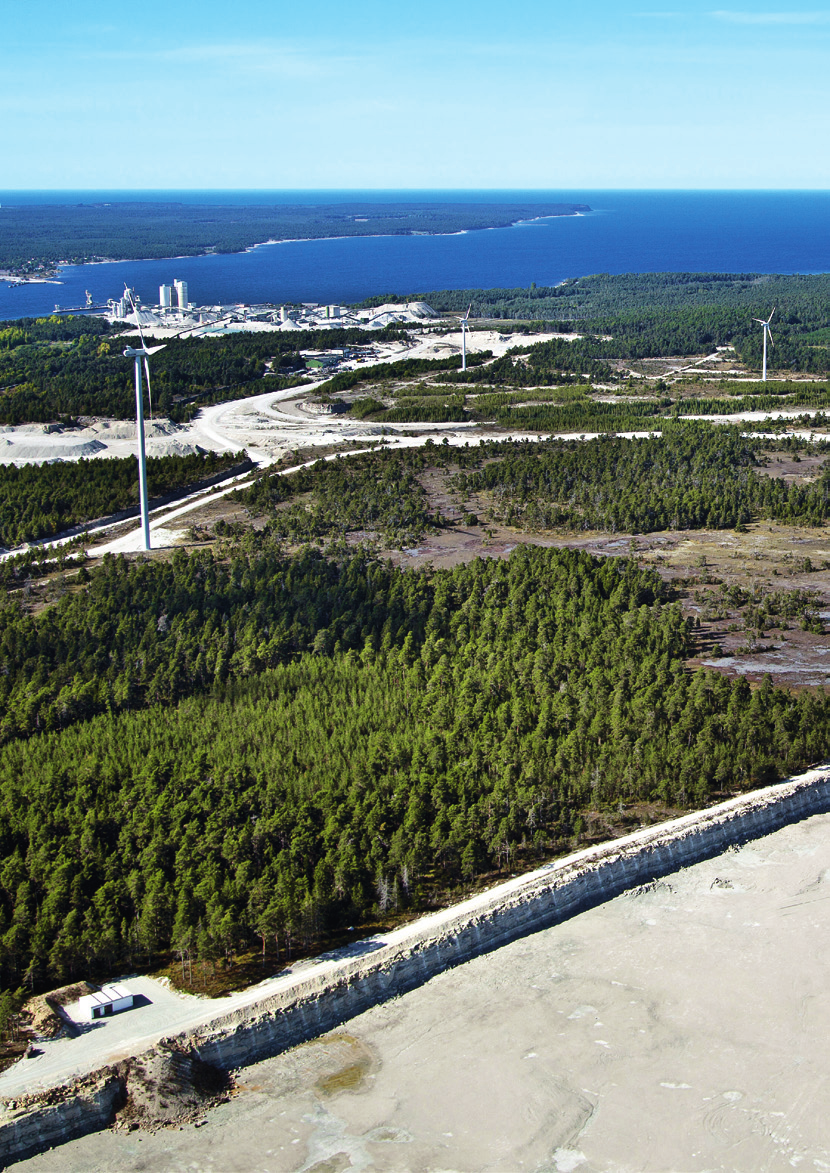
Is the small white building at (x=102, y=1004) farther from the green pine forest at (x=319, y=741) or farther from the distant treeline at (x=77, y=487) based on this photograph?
the distant treeline at (x=77, y=487)

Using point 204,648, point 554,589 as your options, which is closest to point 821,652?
point 554,589

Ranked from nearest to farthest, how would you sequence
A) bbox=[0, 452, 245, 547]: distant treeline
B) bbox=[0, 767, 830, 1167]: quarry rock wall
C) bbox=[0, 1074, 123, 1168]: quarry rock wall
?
bbox=[0, 1074, 123, 1168]: quarry rock wall
bbox=[0, 767, 830, 1167]: quarry rock wall
bbox=[0, 452, 245, 547]: distant treeline

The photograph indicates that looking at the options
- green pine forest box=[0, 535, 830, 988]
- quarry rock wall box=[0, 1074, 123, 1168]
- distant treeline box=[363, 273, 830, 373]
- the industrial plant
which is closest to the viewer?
quarry rock wall box=[0, 1074, 123, 1168]

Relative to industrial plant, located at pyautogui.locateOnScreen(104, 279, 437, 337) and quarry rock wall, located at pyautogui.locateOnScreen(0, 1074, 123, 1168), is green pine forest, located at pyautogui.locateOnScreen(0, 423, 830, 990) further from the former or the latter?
industrial plant, located at pyautogui.locateOnScreen(104, 279, 437, 337)

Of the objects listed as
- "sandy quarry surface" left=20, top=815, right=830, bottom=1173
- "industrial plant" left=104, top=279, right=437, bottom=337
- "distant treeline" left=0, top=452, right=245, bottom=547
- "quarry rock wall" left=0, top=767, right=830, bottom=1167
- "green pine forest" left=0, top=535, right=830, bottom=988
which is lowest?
"sandy quarry surface" left=20, top=815, right=830, bottom=1173

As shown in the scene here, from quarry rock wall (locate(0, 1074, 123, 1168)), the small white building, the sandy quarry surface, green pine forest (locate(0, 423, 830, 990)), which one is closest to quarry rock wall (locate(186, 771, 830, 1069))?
the sandy quarry surface

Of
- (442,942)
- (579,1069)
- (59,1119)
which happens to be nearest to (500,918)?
(442,942)
